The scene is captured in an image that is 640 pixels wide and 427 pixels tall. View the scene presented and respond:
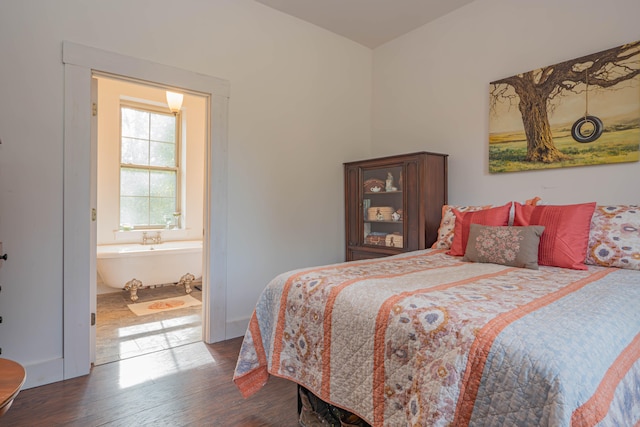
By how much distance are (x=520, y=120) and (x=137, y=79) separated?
283 cm

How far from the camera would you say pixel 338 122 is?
3.72 metres

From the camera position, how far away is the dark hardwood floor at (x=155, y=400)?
1798 millimetres

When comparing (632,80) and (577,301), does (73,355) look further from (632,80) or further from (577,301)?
(632,80)

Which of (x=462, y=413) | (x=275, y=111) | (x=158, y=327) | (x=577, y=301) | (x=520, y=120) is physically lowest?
(x=158, y=327)

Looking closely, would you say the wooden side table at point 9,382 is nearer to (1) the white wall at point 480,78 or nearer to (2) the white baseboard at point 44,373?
(2) the white baseboard at point 44,373

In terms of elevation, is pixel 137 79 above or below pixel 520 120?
above

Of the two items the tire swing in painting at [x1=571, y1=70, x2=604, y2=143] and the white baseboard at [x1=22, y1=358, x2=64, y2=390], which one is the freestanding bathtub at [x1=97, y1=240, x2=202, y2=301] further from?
the tire swing in painting at [x1=571, y1=70, x2=604, y2=143]

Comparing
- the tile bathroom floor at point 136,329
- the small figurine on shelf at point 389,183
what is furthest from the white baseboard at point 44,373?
the small figurine on shelf at point 389,183

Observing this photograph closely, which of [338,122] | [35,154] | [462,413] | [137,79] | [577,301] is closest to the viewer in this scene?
[462,413]

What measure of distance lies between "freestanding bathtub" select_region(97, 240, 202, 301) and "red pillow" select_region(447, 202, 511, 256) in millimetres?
3123

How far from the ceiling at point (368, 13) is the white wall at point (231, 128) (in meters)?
0.12

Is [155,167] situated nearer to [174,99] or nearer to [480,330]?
[174,99]

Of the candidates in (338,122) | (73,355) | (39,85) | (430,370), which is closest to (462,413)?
(430,370)

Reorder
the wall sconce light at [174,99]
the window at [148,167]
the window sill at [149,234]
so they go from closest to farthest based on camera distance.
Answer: the wall sconce light at [174,99] < the window sill at [149,234] < the window at [148,167]
